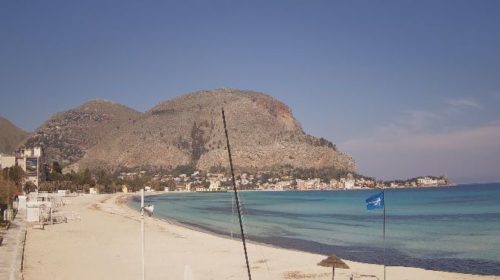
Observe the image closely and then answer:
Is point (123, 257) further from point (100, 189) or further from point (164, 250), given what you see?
point (100, 189)

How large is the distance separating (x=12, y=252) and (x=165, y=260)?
659 centimetres

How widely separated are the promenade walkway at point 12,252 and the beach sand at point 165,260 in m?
0.38

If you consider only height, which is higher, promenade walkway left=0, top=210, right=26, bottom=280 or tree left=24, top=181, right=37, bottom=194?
tree left=24, top=181, right=37, bottom=194

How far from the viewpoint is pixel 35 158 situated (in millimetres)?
132625

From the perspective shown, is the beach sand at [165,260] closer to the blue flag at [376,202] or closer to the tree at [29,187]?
the blue flag at [376,202]

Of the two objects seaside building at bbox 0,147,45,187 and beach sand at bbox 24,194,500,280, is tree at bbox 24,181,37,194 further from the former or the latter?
beach sand at bbox 24,194,500,280

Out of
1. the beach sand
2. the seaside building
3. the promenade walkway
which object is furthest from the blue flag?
the seaside building

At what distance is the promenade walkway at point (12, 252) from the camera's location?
1798 centimetres

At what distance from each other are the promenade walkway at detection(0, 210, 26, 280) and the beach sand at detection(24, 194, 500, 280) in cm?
38

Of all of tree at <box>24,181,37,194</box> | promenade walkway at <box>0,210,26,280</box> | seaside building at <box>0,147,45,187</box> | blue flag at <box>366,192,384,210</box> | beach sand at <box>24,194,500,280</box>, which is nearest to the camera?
blue flag at <box>366,192,384,210</box>

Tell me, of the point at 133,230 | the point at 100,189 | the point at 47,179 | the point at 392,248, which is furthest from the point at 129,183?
the point at 392,248

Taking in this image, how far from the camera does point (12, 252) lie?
22.7 metres

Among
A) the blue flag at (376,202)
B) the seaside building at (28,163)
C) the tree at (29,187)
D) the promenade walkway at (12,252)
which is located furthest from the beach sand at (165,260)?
the seaside building at (28,163)

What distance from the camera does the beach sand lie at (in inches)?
803
